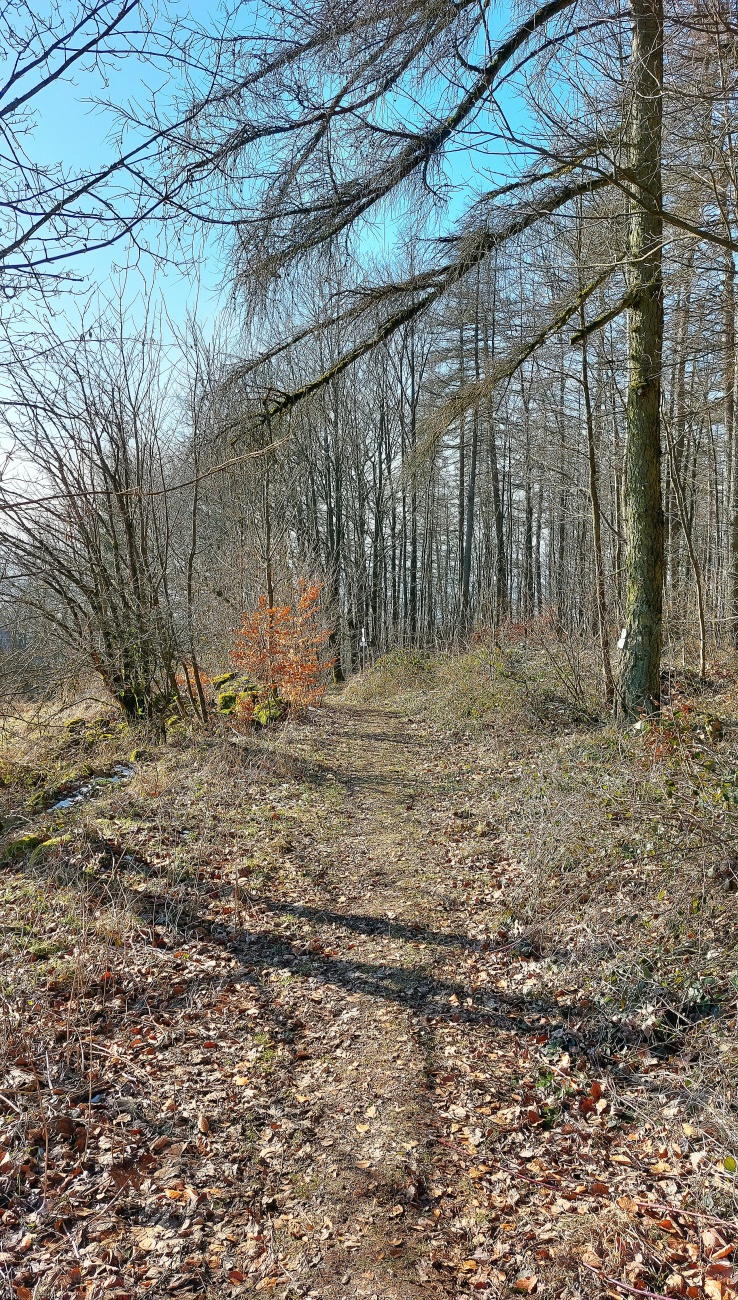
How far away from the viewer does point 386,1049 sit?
3680 millimetres

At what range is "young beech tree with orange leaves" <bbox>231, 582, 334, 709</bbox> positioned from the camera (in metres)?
11.8

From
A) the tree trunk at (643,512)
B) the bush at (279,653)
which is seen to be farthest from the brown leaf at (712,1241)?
the bush at (279,653)

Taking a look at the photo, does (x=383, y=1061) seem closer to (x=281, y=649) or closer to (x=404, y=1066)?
(x=404, y=1066)

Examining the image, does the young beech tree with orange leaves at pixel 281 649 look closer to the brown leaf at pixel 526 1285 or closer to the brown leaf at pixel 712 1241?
the brown leaf at pixel 526 1285

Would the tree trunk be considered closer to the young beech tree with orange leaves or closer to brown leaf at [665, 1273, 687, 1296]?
brown leaf at [665, 1273, 687, 1296]

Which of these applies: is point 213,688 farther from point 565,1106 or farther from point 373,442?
point 373,442

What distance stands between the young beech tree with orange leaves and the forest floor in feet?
17.6

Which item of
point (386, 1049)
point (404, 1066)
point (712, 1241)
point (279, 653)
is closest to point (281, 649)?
point (279, 653)

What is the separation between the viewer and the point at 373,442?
24.0 metres

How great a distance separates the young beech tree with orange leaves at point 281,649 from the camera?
1184 cm

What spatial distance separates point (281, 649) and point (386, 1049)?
9.02m

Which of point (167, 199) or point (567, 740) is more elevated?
point (167, 199)

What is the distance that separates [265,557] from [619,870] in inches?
362

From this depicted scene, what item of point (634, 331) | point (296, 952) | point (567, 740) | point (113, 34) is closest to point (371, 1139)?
point (296, 952)
